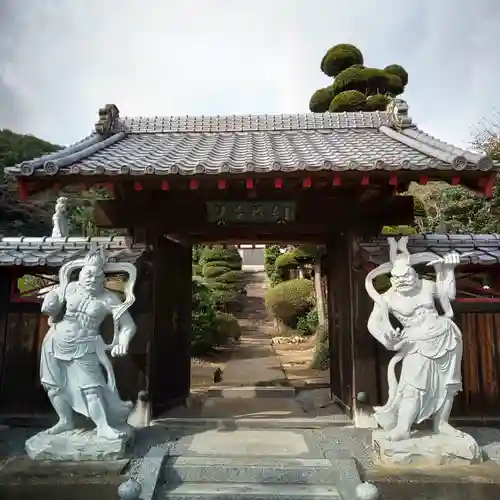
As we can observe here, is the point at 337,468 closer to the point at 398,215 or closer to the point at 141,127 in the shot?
the point at 398,215

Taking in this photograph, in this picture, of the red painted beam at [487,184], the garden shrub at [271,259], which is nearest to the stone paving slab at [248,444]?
the red painted beam at [487,184]

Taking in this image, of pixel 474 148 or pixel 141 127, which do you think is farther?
pixel 474 148

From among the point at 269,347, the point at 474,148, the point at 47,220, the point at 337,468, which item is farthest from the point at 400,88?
the point at 47,220

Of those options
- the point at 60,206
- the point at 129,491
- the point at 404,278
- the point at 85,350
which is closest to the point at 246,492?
the point at 129,491

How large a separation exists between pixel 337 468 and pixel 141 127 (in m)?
6.18

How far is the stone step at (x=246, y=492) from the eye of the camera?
380 cm

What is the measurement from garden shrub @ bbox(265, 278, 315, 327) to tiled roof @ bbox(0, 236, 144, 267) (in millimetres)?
12611

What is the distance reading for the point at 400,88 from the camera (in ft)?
58.3

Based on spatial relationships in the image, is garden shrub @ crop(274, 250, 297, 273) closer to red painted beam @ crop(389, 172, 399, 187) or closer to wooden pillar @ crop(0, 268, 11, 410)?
wooden pillar @ crop(0, 268, 11, 410)

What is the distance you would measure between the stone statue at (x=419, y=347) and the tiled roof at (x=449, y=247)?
24.9 inches

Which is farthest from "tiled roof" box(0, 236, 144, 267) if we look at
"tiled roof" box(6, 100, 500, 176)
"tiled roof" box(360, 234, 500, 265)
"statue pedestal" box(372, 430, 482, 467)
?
"statue pedestal" box(372, 430, 482, 467)

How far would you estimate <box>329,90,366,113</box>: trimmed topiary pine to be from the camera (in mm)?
16078

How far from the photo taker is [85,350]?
4.46 meters

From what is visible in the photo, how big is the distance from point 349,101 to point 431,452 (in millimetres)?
14295
